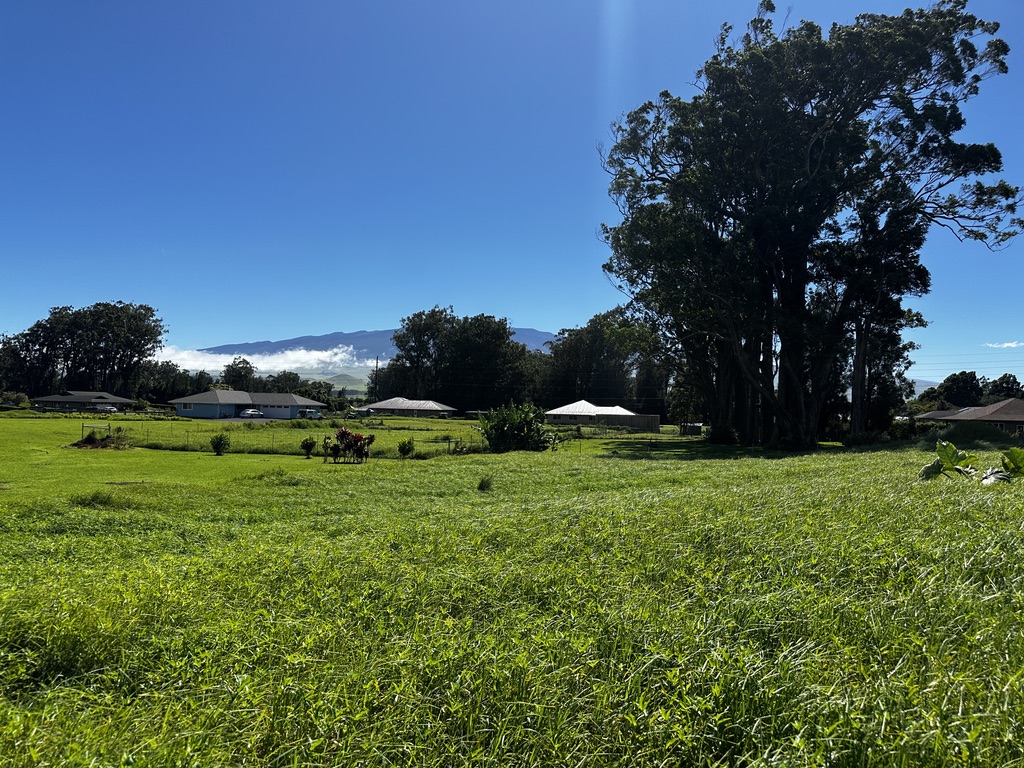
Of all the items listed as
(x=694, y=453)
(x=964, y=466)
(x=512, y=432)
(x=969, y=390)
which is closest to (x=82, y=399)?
(x=512, y=432)

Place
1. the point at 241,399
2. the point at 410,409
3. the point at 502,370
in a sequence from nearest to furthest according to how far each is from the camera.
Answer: the point at 410,409
the point at 241,399
the point at 502,370

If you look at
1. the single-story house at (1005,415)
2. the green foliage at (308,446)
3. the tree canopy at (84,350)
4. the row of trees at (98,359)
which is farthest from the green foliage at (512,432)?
the tree canopy at (84,350)

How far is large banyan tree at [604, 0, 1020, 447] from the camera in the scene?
1206 inches

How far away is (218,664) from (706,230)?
33.3 metres

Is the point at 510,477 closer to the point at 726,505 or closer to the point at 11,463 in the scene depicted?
the point at 726,505

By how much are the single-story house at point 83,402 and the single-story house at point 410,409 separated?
1290 inches

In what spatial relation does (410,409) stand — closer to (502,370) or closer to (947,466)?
(502,370)

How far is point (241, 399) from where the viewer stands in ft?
275

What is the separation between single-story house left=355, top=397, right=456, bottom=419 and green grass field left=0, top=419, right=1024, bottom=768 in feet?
243

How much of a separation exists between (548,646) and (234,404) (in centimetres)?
8672

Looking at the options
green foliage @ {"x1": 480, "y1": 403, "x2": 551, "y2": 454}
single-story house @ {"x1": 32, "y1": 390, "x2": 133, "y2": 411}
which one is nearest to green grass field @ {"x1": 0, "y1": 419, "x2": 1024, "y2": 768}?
green foliage @ {"x1": 480, "y1": 403, "x2": 551, "y2": 454}

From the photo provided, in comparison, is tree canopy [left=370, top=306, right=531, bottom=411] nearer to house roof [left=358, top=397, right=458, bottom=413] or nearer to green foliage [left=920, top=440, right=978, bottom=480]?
house roof [left=358, top=397, right=458, bottom=413]

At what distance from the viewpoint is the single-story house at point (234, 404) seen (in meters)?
80.2

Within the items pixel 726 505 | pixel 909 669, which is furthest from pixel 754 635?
pixel 726 505
